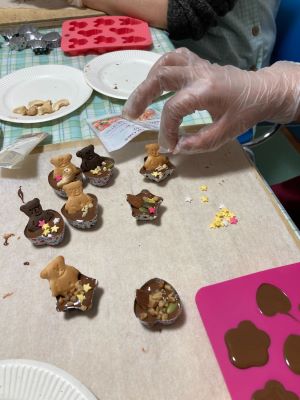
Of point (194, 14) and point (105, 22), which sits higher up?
point (194, 14)

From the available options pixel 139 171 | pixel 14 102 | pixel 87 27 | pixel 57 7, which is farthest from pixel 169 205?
pixel 57 7

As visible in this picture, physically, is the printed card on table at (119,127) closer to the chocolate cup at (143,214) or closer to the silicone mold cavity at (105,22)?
the chocolate cup at (143,214)

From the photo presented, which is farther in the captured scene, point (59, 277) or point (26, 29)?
point (26, 29)

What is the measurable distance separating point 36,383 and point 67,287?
15cm

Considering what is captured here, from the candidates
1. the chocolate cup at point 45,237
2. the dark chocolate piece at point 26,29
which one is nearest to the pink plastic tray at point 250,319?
the chocolate cup at point 45,237

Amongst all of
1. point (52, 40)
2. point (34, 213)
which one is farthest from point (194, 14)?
point (34, 213)

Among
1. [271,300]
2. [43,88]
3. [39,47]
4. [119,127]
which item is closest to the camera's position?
[271,300]

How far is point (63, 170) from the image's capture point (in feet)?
2.64

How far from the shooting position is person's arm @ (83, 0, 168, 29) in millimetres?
1203

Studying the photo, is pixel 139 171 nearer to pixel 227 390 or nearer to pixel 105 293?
pixel 105 293

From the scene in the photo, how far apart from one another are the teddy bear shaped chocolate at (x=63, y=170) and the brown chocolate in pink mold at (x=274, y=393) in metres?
0.54

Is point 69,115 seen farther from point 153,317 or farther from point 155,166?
point 153,317

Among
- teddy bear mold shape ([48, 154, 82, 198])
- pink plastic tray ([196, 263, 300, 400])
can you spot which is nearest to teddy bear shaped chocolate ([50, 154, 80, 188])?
teddy bear mold shape ([48, 154, 82, 198])

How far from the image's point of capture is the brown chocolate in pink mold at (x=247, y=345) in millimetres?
553
